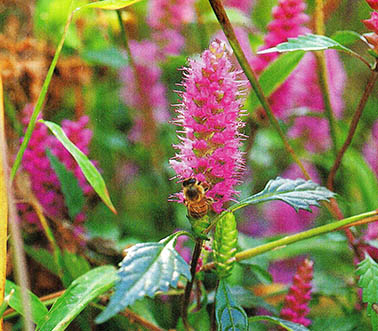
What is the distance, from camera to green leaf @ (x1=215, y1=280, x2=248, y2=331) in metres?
0.51

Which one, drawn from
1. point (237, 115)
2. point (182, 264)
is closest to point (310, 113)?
point (237, 115)

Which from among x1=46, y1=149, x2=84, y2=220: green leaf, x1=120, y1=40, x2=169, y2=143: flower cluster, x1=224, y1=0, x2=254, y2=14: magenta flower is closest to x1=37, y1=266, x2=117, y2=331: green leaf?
x1=46, y1=149, x2=84, y2=220: green leaf

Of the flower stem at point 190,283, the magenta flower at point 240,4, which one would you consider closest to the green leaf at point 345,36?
the flower stem at point 190,283

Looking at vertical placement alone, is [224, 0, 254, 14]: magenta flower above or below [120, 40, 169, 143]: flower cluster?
above

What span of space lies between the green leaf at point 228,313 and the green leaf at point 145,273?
10cm

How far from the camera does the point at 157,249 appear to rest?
18.0 inches

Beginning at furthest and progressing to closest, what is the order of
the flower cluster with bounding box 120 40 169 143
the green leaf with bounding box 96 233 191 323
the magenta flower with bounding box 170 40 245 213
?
the flower cluster with bounding box 120 40 169 143
the magenta flower with bounding box 170 40 245 213
the green leaf with bounding box 96 233 191 323

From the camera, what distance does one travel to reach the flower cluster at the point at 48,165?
0.80m

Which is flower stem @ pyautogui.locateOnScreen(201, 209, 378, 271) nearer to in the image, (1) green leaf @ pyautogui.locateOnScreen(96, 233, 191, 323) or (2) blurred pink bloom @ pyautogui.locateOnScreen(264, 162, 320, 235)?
(1) green leaf @ pyautogui.locateOnScreen(96, 233, 191, 323)

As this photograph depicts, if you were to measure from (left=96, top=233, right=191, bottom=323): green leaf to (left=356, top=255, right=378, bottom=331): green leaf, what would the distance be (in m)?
0.23

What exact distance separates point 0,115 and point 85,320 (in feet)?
1.02

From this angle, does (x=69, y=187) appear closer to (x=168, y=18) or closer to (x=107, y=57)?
(x=107, y=57)

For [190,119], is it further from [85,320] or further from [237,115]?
[85,320]

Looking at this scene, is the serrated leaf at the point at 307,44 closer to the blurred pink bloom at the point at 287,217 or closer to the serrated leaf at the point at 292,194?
the serrated leaf at the point at 292,194
